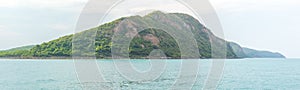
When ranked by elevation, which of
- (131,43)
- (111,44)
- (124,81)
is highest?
(131,43)

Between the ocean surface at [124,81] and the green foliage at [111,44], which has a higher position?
the green foliage at [111,44]

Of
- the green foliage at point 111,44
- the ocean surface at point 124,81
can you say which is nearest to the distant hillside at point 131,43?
the green foliage at point 111,44

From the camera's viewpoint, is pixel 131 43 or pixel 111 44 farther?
pixel 131 43

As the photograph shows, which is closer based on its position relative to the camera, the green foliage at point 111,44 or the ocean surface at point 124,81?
the ocean surface at point 124,81

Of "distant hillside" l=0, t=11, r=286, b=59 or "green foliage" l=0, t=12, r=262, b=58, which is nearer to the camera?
"green foliage" l=0, t=12, r=262, b=58

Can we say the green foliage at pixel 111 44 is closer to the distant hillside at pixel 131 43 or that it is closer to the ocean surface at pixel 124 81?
the distant hillside at pixel 131 43

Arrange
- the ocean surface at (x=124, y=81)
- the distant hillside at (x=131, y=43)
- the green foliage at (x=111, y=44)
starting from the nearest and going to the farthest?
the ocean surface at (x=124, y=81)
the green foliage at (x=111, y=44)
the distant hillside at (x=131, y=43)

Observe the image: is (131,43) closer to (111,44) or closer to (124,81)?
(111,44)

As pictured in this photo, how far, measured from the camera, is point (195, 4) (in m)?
16.3

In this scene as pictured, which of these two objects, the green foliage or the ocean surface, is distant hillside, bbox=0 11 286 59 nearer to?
the green foliage

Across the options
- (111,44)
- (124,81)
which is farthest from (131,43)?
(124,81)

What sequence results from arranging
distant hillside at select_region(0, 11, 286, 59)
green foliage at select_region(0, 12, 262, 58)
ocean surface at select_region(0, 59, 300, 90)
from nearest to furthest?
ocean surface at select_region(0, 59, 300, 90)
green foliage at select_region(0, 12, 262, 58)
distant hillside at select_region(0, 11, 286, 59)

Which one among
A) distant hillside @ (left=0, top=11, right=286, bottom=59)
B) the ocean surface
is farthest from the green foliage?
the ocean surface

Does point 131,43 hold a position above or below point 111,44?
above
